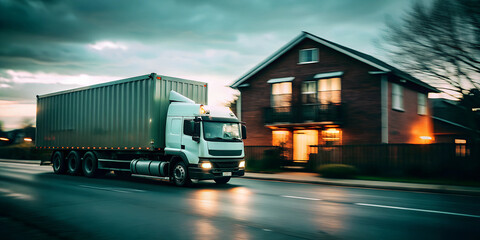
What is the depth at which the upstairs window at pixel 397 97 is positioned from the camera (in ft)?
81.4

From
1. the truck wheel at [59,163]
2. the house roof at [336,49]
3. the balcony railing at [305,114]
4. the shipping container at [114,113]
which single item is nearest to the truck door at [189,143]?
the shipping container at [114,113]

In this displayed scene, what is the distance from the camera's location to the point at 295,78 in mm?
26734

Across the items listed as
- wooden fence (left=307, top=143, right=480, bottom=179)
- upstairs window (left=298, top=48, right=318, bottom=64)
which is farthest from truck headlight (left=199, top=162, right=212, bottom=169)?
upstairs window (left=298, top=48, right=318, bottom=64)

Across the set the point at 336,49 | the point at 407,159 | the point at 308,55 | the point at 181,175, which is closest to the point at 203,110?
the point at 181,175

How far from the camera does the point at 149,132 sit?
14.9 m

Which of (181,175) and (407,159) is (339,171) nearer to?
(407,159)

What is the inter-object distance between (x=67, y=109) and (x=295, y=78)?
560 inches

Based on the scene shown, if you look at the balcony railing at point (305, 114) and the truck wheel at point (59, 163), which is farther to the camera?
the balcony railing at point (305, 114)

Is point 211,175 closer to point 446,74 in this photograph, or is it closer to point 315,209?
point 315,209

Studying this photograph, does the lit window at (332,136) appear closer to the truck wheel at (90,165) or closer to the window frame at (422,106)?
the window frame at (422,106)

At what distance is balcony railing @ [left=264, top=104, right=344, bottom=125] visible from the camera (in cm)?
2417

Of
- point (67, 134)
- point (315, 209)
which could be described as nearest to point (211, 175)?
point (315, 209)

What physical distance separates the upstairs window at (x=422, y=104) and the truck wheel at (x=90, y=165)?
74.2 feet

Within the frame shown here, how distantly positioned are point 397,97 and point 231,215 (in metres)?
20.2
